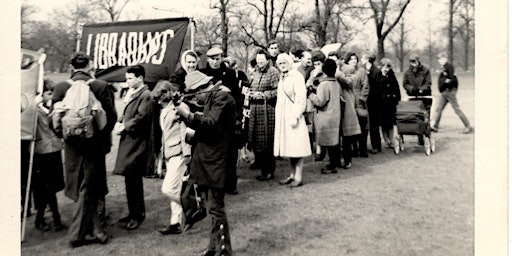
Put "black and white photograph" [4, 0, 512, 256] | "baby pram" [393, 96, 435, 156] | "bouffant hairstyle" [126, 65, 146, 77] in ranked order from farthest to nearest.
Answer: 1. "baby pram" [393, 96, 435, 156]
2. "bouffant hairstyle" [126, 65, 146, 77]
3. "black and white photograph" [4, 0, 512, 256]

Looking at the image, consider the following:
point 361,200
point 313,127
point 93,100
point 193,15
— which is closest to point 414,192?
point 361,200

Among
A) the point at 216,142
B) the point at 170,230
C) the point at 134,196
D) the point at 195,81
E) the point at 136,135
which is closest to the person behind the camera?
the point at 216,142

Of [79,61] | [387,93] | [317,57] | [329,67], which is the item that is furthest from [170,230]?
[387,93]

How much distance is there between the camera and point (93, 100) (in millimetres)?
3615

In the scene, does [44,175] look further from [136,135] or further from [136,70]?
[136,70]

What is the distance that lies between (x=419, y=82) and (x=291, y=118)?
3.20 meters

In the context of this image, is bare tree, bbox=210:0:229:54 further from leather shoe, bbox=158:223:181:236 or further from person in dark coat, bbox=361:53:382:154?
leather shoe, bbox=158:223:181:236

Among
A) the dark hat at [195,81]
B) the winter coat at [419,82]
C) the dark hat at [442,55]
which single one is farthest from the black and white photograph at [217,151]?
the dark hat at [442,55]

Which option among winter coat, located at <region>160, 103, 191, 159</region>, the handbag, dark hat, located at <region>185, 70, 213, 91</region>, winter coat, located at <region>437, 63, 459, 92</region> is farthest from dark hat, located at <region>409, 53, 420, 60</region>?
dark hat, located at <region>185, 70, 213, 91</region>

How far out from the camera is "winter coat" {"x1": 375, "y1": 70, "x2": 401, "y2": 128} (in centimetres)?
734

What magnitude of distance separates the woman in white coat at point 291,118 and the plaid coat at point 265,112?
104mm

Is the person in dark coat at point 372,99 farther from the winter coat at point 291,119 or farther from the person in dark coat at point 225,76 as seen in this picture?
the person in dark coat at point 225,76

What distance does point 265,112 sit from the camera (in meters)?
5.51
